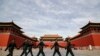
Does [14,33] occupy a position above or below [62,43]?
above

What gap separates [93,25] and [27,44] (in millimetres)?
21064

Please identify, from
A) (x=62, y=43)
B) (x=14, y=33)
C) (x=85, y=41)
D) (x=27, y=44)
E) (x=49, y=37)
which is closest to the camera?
(x=27, y=44)

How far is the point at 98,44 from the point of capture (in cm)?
2453

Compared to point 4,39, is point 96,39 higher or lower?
lower

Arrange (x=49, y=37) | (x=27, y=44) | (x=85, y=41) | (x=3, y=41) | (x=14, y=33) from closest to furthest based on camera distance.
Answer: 1. (x=27, y=44)
2. (x=3, y=41)
3. (x=14, y=33)
4. (x=85, y=41)
5. (x=49, y=37)

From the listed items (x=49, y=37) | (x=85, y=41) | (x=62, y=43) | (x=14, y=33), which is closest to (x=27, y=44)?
(x=14, y=33)

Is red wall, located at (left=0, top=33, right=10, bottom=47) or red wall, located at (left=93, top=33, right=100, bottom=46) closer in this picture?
red wall, located at (left=0, top=33, right=10, bottom=47)

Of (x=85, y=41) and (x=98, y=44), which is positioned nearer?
(x=98, y=44)

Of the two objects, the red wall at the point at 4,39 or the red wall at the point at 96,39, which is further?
the red wall at the point at 96,39

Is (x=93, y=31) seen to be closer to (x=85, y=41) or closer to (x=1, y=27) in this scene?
(x=85, y=41)

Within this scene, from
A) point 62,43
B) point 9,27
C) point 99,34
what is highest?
point 9,27

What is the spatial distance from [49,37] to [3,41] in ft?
96.6

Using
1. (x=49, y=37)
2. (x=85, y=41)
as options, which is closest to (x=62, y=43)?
(x=49, y=37)

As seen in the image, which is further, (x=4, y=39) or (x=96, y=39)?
(x=96, y=39)
